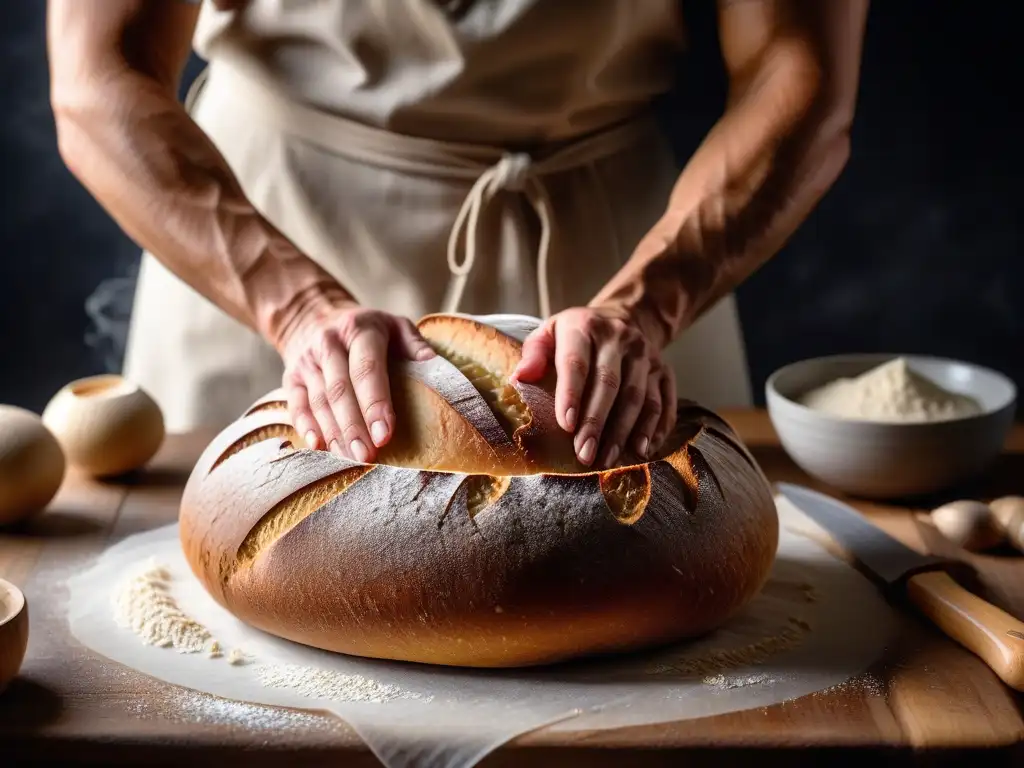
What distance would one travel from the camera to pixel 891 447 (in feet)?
5.05

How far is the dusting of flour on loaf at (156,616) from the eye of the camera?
121 centimetres

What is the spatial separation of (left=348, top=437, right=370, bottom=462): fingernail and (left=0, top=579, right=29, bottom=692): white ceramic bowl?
317 millimetres

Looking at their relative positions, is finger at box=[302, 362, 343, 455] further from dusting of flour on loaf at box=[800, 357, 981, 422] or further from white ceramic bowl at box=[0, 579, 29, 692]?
dusting of flour on loaf at box=[800, 357, 981, 422]

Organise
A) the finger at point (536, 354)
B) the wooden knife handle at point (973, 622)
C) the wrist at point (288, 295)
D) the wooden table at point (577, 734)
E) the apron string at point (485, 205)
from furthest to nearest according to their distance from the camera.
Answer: the apron string at point (485, 205) < the wrist at point (288, 295) < the finger at point (536, 354) < the wooden knife handle at point (973, 622) < the wooden table at point (577, 734)

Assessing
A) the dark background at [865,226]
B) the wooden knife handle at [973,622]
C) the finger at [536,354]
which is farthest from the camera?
the dark background at [865,226]

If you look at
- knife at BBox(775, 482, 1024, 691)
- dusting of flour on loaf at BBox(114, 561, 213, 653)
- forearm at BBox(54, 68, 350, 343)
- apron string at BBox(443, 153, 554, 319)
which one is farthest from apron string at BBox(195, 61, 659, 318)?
dusting of flour on loaf at BBox(114, 561, 213, 653)

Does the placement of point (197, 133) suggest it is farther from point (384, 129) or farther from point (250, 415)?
point (250, 415)

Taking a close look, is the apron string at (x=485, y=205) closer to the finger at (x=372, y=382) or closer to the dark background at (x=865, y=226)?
the finger at (x=372, y=382)

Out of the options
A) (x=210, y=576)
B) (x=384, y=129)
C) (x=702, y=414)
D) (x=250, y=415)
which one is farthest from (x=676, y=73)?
(x=210, y=576)

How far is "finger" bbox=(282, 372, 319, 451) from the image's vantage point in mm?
1239

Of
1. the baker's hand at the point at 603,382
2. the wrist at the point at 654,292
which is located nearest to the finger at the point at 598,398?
the baker's hand at the point at 603,382

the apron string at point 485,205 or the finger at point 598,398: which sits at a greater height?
the finger at point 598,398

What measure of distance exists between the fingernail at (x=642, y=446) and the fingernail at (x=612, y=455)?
3cm

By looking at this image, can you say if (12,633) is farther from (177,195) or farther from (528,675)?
(177,195)
